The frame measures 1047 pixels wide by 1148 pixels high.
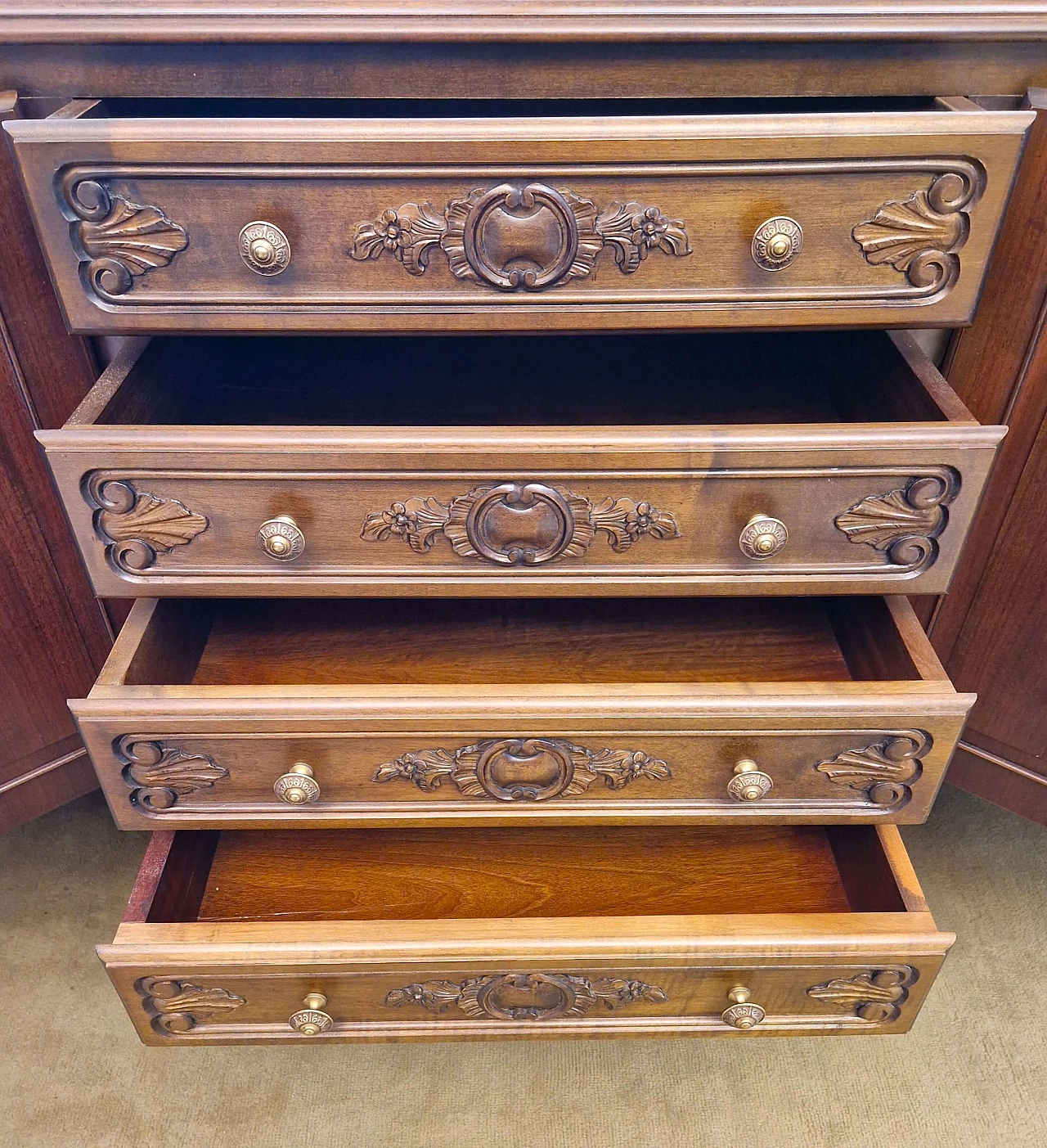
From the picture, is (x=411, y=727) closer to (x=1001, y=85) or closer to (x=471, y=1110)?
(x=471, y=1110)

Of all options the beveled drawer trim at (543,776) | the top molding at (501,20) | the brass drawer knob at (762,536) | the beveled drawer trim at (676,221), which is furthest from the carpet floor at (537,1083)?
the top molding at (501,20)

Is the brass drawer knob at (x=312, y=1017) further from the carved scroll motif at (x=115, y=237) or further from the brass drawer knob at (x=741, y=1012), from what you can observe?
the carved scroll motif at (x=115, y=237)

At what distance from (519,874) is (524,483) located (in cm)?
31

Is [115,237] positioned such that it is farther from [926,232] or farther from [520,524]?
[926,232]

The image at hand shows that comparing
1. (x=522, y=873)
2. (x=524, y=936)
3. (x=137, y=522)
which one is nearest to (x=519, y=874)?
(x=522, y=873)

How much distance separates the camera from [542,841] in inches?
29.8

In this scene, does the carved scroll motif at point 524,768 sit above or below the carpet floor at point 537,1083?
above

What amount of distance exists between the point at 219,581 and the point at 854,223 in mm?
438

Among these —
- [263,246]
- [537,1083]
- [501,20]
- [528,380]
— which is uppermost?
[501,20]

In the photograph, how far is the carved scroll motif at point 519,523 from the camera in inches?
23.4

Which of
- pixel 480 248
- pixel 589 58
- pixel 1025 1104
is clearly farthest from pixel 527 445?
pixel 1025 1104

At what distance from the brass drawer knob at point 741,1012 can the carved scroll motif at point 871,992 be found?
0.13ft

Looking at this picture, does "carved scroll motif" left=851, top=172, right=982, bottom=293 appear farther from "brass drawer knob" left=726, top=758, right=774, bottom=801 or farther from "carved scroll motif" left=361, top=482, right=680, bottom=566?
"brass drawer knob" left=726, top=758, right=774, bottom=801

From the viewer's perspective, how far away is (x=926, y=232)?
1.83 feet
